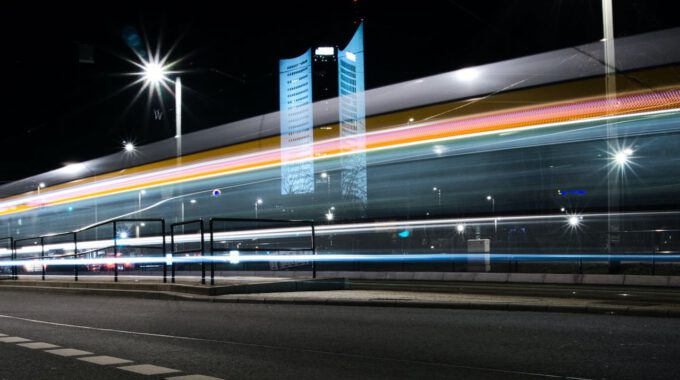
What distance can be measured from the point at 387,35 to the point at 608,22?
9249 millimetres

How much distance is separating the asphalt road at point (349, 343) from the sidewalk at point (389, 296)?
1.51 ft

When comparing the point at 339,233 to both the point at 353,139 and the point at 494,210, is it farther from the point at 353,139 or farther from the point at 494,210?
the point at 494,210

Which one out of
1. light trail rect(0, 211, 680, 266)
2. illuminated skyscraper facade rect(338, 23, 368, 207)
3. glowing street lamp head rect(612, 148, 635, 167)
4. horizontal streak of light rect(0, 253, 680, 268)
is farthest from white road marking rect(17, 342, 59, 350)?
glowing street lamp head rect(612, 148, 635, 167)

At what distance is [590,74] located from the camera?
51.4ft

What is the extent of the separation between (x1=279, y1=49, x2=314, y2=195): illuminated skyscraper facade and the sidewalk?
304 centimetres

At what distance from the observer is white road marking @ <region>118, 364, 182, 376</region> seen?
6186mm

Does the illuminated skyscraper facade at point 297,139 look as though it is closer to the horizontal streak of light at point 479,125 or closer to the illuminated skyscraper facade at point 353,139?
the horizontal streak of light at point 479,125

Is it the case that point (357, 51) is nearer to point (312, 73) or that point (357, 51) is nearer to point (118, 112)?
point (312, 73)

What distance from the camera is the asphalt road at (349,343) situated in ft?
20.1

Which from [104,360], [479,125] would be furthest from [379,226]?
[104,360]

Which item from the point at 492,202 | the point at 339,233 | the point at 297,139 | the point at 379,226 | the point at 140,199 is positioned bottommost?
the point at 339,233

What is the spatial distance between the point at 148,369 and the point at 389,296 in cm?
751

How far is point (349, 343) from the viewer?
7.86 meters

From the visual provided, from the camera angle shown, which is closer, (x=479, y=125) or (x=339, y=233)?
(x=479, y=125)
